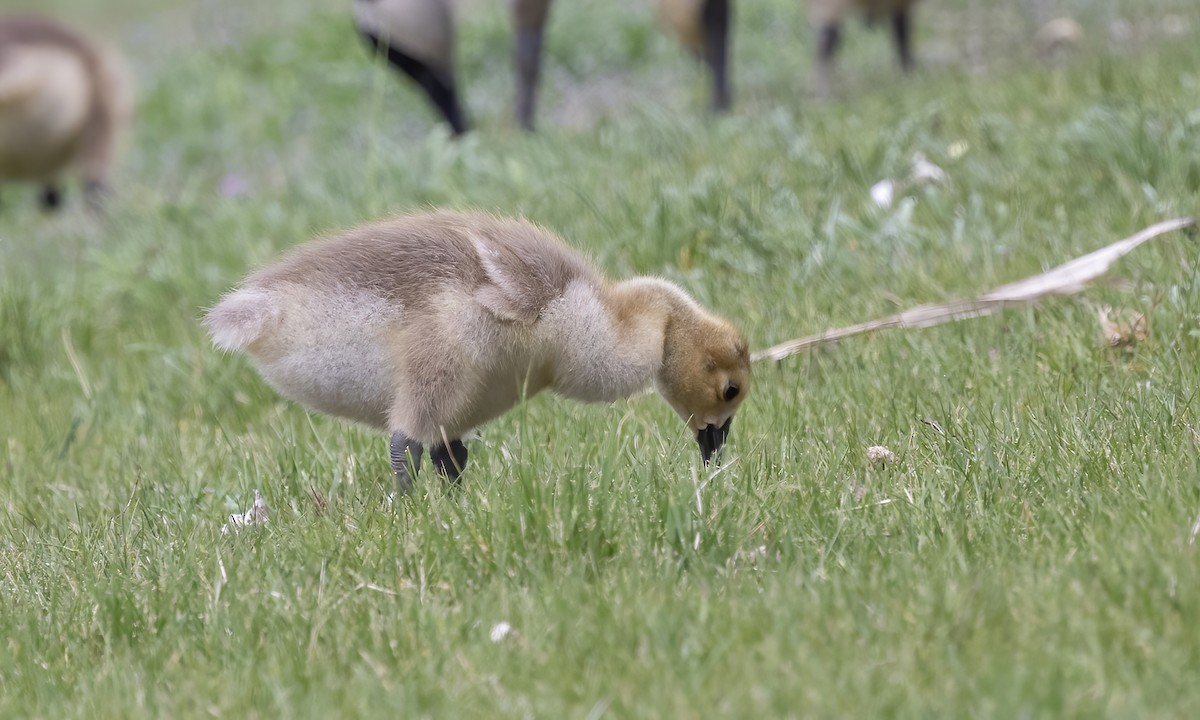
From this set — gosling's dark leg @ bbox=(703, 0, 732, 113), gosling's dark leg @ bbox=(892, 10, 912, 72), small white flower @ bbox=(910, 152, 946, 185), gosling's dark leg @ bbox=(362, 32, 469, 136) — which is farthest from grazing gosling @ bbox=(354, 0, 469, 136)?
small white flower @ bbox=(910, 152, 946, 185)

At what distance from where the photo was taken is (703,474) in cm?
323

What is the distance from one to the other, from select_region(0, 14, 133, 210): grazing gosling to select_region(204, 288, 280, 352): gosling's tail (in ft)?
22.6

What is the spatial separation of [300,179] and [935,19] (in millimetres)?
7809

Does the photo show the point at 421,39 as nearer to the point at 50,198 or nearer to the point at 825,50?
the point at 825,50

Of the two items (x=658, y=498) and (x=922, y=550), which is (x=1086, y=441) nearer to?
(x=922, y=550)

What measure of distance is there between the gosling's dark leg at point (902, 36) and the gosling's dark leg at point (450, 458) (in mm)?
7282

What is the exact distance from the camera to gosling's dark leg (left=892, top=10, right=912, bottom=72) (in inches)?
396

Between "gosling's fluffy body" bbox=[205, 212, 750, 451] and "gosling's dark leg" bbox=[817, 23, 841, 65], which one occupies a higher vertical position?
"gosling's fluffy body" bbox=[205, 212, 750, 451]

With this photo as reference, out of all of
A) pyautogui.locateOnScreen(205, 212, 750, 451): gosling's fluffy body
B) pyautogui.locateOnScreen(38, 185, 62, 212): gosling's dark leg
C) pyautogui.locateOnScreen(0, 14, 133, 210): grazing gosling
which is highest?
pyautogui.locateOnScreen(205, 212, 750, 451): gosling's fluffy body

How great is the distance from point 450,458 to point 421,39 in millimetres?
6153

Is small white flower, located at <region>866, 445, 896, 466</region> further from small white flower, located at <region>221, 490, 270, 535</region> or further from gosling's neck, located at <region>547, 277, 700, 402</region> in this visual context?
small white flower, located at <region>221, 490, 270, 535</region>

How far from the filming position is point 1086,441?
3145 millimetres

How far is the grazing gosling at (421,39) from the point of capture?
894 cm

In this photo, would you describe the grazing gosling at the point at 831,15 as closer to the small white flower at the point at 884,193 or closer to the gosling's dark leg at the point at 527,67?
the gosling's dark leg at the point at 527,67
